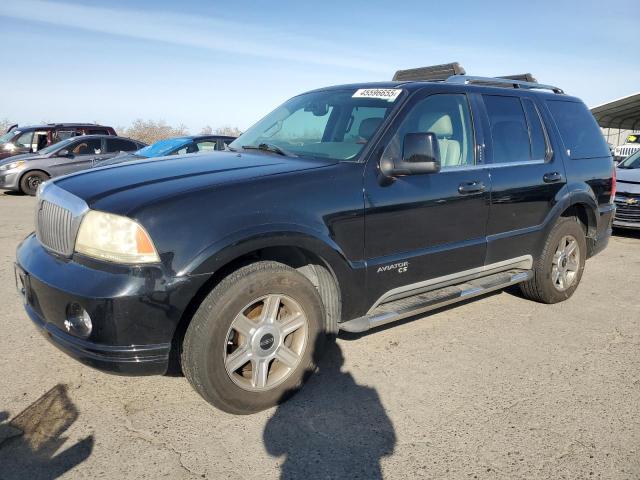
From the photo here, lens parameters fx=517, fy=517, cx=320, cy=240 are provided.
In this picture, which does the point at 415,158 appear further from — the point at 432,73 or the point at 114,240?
the point at 432,73

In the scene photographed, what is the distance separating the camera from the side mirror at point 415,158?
3248mm

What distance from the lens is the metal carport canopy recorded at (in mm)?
26406

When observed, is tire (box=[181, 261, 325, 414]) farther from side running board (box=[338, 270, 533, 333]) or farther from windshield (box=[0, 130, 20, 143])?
windshield (box=[0, 130, 20, 143])

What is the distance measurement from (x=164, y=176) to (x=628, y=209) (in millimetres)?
7926

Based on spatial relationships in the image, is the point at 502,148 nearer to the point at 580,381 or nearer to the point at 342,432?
the point at 580,381

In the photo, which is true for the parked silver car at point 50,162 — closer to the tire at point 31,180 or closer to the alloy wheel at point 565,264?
the tire at point 31,180

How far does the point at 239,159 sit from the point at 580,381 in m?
2.68

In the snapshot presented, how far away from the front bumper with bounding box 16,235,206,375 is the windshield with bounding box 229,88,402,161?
1.45 meters

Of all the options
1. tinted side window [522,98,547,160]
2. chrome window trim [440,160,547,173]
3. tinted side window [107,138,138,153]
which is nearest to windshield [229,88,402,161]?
chrome window trim [440,160,547,173]

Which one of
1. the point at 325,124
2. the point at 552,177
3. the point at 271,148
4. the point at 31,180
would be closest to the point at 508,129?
the point at 552,177

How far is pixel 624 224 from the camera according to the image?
27.4 ft

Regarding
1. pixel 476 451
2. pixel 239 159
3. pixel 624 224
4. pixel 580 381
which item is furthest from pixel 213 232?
pixel 624 224

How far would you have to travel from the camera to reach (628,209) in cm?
830

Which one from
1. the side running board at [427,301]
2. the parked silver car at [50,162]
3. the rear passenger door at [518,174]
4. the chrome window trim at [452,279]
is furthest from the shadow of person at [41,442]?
the parked silver car at [50,162]
